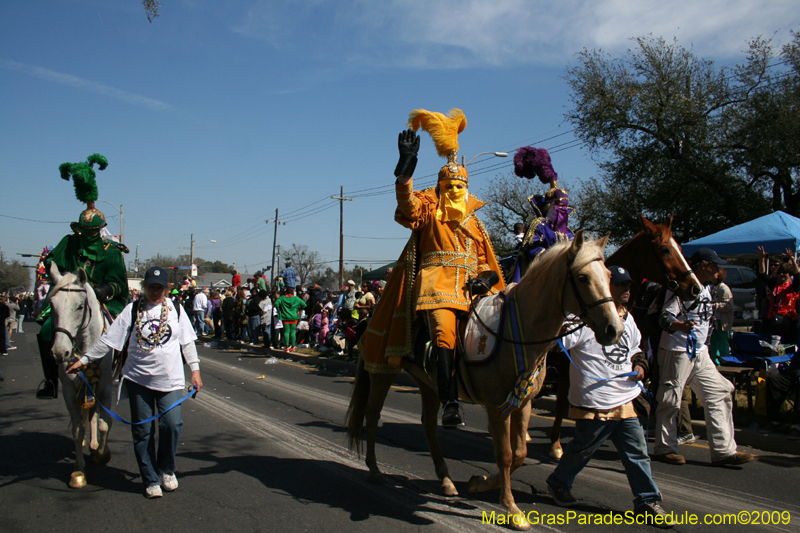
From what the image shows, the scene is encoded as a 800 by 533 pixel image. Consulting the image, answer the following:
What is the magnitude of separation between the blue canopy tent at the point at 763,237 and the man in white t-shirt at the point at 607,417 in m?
8.53

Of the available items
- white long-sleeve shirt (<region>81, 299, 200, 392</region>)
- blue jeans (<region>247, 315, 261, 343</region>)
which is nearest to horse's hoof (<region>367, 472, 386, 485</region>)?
white long-sleeve shirt (<region>81, 299, 200, 392</region>)

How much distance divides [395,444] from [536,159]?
3762mm

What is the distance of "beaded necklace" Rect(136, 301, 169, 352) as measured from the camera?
16.5 feet

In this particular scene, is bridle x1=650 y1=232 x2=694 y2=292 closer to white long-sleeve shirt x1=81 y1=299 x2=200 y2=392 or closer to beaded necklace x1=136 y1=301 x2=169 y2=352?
white long-sleeve shirt x1=81 y1=299 x2=200 y2=392

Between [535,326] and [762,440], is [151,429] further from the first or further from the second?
[762,440]

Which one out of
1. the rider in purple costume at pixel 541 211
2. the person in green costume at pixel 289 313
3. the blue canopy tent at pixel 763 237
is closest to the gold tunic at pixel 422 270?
the rider in purple costume at pixel 541 211

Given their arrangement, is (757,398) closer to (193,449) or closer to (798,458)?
(798,458)

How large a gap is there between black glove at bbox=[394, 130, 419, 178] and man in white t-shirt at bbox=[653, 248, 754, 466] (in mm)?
3231

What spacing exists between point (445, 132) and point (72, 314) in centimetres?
394

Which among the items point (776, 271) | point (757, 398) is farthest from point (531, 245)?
point (776, 271)

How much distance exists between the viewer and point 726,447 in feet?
18.6

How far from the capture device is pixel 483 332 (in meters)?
4.52

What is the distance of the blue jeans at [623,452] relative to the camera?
14.2 ft

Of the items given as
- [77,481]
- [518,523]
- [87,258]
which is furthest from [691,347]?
[87,258]
